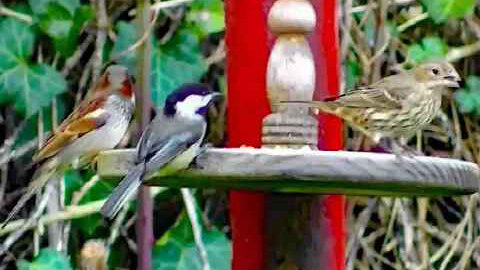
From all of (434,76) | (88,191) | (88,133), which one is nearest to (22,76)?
(88,191)

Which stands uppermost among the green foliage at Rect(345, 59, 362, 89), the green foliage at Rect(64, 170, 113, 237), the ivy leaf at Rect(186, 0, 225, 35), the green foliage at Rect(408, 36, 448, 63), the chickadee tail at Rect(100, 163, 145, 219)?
the ivy leaf at Rect(186, 0, 225, 35)

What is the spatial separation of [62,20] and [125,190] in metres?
1.24

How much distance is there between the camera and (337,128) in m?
3.12

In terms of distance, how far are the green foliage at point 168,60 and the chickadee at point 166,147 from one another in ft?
3.05

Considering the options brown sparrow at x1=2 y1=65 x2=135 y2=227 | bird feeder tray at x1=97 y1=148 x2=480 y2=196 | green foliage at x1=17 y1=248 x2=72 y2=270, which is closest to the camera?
bird feeder tray at x1=97 y1=148 x2=480 y2=196

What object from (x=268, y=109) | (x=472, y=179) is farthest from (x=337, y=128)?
(x=472, y=179)

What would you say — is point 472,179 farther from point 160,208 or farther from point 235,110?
point 160,208

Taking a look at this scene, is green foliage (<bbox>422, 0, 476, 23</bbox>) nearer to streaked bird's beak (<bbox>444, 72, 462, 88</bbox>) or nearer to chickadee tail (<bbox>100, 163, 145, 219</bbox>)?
streaked bird's beak (<bbox>444, 72, 462, 88</bbox>)

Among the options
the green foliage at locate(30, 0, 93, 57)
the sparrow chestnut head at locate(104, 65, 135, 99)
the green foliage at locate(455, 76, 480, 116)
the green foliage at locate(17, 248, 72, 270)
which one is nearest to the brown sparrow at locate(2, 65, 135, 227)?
the sparrow chestnut head at locate(104, 65, 135, 99)

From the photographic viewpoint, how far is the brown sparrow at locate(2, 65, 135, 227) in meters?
3.39

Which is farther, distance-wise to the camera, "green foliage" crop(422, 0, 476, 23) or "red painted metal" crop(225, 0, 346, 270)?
"green foliage" crop(422, 0, 476, 23)

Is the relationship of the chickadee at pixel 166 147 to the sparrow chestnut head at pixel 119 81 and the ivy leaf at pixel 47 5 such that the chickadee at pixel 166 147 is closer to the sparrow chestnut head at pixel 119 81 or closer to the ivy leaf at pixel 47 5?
the sparrow chestnut head at pixel 119 81

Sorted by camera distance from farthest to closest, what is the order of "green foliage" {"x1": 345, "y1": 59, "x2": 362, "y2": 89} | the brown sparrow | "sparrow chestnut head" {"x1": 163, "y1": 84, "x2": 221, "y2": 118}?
"green foliage" {"x1": 345, "y1": 59, "x2": 362, "y2": 89}
the brown sparrow
"sparrow chestnut head" {"x1": 163, "y1": 84, "x2": 221, "y2": 118}

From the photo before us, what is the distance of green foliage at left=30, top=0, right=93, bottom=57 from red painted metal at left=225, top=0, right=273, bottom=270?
83 centimetres
